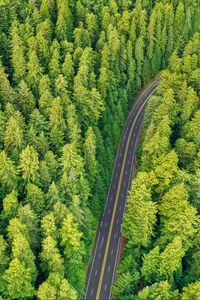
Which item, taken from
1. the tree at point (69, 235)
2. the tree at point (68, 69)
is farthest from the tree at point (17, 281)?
the tree at point (68, 69)

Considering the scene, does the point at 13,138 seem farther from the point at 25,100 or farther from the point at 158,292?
the point at 158,292

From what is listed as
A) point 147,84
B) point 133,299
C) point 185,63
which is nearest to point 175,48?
point 147,84

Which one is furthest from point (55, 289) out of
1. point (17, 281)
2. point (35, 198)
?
point (35, 198)

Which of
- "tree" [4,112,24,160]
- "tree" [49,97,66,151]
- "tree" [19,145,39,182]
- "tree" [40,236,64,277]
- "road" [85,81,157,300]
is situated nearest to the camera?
"tree" [40,236,64,277]

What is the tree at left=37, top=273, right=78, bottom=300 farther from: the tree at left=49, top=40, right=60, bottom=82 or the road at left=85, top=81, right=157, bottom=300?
the tree at left=49, top=40, right=60, bottom=82

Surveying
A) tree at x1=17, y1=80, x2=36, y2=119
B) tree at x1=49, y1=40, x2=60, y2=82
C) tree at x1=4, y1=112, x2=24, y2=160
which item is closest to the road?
tree at x1=49, y1=40, x2=60, y2=82

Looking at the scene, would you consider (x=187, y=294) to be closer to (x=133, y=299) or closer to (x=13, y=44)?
(x=133, y=299)
